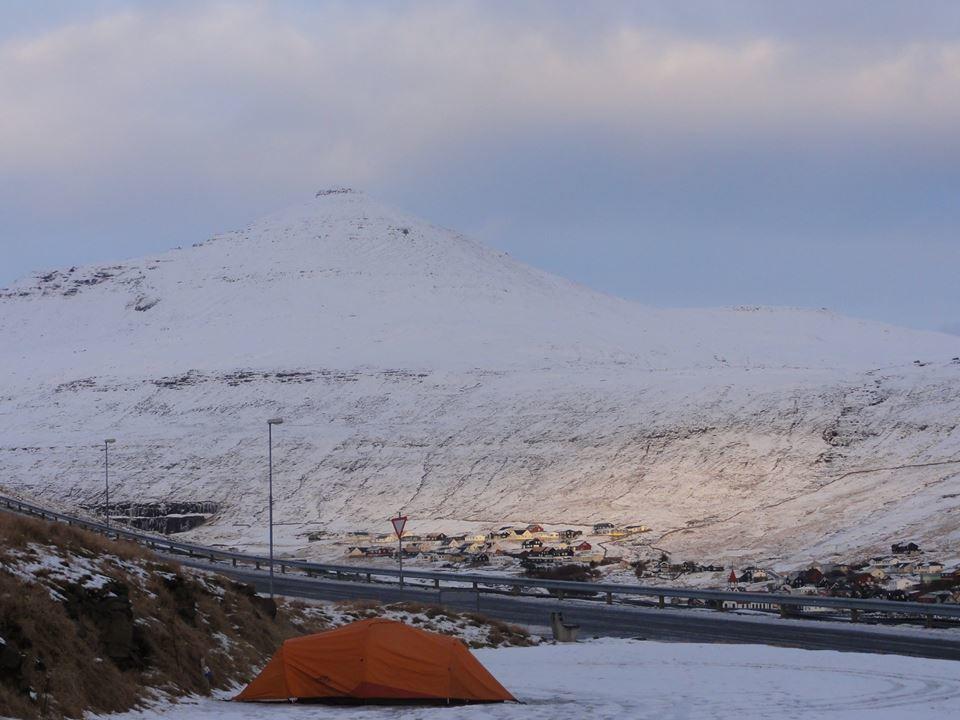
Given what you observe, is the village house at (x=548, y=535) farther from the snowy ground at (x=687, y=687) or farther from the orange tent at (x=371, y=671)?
the orange tent at (x=371, y=671)

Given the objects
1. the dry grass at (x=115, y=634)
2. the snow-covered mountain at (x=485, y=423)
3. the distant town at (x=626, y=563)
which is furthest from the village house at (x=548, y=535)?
the dry grass at (x=115, y=634)

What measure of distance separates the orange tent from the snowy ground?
1.44ft

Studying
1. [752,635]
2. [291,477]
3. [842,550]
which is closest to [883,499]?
[842,550]

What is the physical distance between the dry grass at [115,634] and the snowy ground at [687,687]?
0.80 metres

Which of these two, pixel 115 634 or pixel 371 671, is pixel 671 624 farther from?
pixel 115 634

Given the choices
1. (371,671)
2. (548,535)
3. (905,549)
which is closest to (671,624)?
(371,671)

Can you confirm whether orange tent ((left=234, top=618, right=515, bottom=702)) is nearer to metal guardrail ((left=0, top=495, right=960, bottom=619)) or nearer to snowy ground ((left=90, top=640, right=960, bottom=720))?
snowy ground ((left=90, top=640, right=960, bottom=720))

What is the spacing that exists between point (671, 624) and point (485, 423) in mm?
71659

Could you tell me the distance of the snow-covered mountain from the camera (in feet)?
261

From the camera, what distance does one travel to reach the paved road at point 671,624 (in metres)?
32.6

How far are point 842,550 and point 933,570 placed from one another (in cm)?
1037

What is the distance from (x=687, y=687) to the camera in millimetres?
22922

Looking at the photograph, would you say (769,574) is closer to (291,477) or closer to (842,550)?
(842,550)

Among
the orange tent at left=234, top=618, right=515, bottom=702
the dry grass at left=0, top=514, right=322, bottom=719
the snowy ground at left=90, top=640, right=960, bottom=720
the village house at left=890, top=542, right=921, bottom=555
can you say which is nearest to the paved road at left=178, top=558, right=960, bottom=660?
the snowy ground at left=90, top=640, right=960, bottom=720
